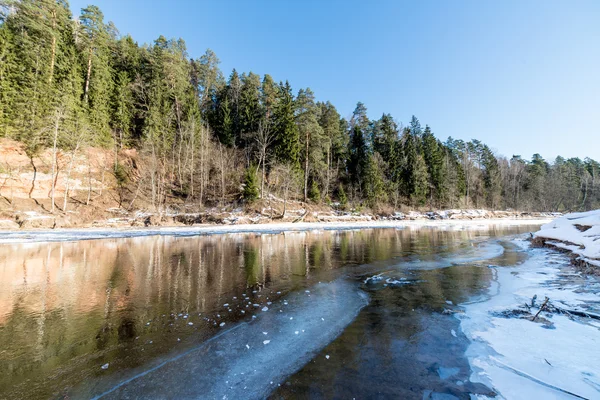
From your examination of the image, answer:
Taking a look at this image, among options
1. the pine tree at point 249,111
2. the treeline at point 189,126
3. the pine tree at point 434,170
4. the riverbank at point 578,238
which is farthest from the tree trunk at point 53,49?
the pine tree at point 434,170

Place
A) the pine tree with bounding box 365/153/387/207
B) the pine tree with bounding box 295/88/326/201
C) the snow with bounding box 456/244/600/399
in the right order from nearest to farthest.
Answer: the snow with bounding box 456/244/600/399, the pine tree with bounding box 295/88/326/201, the pine tree with bounding box 365/153/387/207

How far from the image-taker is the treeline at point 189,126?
28.7 metres

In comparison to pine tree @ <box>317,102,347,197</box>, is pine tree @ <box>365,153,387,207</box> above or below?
below

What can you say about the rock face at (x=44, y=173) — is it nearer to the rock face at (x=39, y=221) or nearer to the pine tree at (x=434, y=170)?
the rock face at (x=39, y=221)

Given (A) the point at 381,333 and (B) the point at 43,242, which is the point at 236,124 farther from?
(A) the point at 381,333

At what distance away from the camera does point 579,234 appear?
43.1ft

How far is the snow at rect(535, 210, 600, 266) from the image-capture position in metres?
10.6

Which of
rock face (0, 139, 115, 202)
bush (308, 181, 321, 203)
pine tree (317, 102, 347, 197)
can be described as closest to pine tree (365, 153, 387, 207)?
pine tree (317, 102, 347, 197)

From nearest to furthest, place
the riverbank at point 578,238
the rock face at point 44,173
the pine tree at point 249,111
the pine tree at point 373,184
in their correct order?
the riverbank at point 578,238, the rock face at point 44,173, the pine tree at point 249,111, the pine tree at point 373,184

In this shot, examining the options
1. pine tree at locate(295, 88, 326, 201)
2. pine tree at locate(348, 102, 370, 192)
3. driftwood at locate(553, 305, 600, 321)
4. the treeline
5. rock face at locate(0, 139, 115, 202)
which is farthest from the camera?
pine tree at locate(348, 102, 370, 192)

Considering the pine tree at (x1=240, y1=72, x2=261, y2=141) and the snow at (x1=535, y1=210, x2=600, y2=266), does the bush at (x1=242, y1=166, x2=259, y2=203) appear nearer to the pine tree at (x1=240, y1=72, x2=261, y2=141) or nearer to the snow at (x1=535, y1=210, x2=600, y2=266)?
the pine tree at (x1=240, y1=72, x2=261, y2=141)

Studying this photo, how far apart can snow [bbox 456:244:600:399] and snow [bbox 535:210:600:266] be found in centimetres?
503

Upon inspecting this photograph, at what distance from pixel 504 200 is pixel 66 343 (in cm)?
9093

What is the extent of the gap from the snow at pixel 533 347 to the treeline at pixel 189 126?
3006 centimetres
